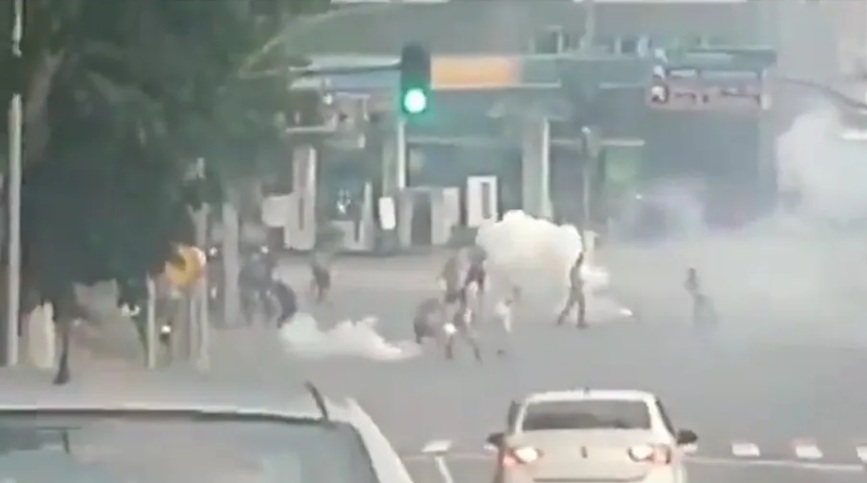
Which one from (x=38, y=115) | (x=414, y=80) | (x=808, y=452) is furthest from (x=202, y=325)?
(x=808, y=452)

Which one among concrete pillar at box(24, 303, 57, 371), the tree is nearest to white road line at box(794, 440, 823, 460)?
the tree

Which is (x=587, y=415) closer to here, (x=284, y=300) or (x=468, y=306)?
(x=468, y=306)

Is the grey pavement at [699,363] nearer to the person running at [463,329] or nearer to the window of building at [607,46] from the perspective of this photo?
the person running at [463,329]

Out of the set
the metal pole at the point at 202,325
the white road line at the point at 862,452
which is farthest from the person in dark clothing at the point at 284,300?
the white road line at the point at 862,452

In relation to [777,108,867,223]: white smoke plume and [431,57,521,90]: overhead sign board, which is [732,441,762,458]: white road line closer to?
[777,108,867,223]: white smoke plume

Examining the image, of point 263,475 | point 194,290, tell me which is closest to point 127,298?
point 194,290
